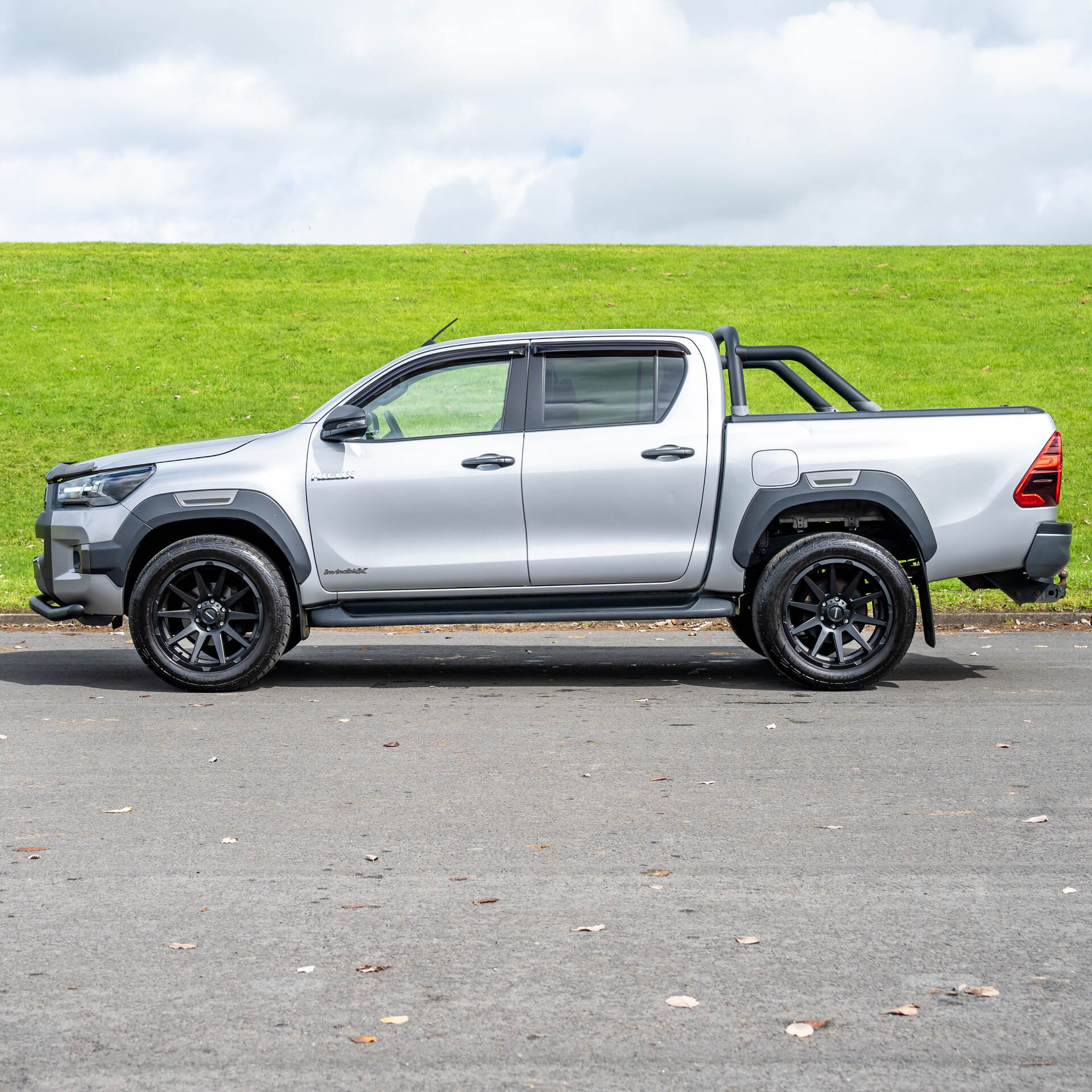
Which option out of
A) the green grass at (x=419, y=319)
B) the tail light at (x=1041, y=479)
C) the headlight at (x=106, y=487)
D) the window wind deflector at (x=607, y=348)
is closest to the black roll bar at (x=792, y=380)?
the window wind deflector at (x=607, y=348)

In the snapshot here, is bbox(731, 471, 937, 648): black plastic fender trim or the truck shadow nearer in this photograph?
bbox(731, 471, 937, 648): black plastic fender trim

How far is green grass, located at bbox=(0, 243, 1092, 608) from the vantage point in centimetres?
2138

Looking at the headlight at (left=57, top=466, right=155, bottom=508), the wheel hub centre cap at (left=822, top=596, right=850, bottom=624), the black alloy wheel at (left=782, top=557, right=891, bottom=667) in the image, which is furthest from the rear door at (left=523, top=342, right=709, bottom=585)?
the headlight at (left=57, top=466, right=155, bottom=508)

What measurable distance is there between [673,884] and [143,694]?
188 inches

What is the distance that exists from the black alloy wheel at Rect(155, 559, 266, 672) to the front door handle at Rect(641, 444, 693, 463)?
2525 millimetres

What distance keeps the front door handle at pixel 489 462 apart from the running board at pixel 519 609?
2.63ft

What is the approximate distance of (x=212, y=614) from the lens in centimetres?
816

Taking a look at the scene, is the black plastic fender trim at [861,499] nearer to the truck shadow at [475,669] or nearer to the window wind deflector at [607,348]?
the truck shadow at [475,669]

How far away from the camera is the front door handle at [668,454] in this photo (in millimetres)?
7988

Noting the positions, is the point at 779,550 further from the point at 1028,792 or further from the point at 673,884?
the point at 673,884

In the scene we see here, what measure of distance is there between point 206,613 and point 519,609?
192 centimetres

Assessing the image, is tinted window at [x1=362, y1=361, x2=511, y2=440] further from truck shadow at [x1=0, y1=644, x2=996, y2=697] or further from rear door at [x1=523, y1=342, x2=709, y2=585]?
truck shadow at [x1=0, y1=644, x2=996, y2=697]

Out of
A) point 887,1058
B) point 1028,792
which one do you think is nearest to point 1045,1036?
point 887,1058

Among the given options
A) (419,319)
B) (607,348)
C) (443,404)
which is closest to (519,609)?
(443,404)
